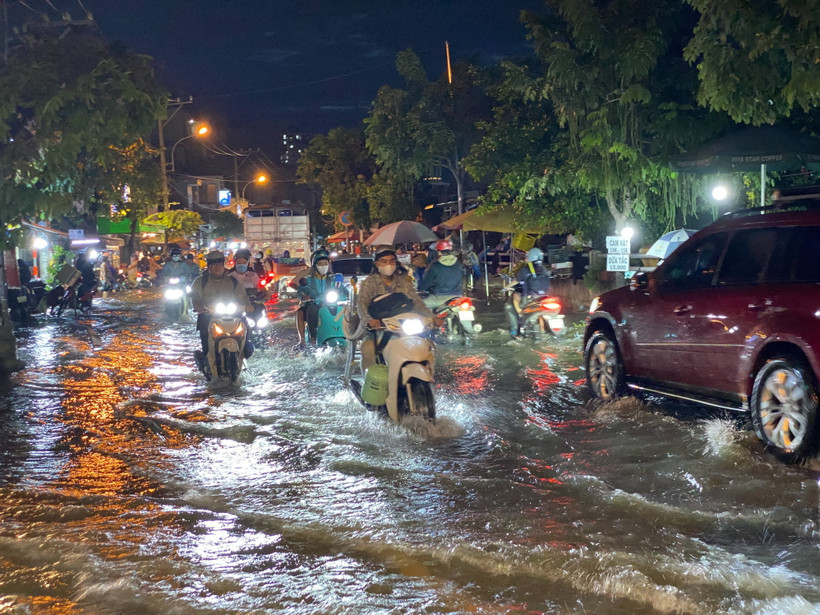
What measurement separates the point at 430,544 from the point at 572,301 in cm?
1722

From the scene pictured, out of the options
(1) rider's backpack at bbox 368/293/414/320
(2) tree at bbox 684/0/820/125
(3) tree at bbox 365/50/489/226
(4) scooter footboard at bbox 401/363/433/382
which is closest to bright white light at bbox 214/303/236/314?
(1) rider's backpack at bbox 368/293/414/320

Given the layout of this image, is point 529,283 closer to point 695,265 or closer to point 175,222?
point 695,265

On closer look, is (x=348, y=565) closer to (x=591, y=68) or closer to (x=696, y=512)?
(x=696, y=512)

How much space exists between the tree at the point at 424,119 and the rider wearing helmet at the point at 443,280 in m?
22.7

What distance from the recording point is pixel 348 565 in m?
4.93

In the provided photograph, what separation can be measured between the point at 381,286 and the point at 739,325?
139 inches

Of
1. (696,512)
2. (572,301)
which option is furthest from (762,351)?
(572,301)

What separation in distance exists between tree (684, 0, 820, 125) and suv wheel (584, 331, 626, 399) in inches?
149

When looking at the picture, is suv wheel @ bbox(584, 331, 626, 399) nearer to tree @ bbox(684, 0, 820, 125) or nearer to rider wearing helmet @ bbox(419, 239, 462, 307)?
tree @ bbox(684, 0, 820, 125)

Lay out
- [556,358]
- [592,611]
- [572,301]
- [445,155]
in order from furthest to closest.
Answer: [445,155], [572,301], [556,358], [592,611]

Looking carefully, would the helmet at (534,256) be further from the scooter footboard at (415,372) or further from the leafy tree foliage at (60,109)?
the scooter footboard at (415,372)

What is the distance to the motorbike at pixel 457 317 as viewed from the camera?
47.4 feet

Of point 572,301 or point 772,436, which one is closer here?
point 772,436

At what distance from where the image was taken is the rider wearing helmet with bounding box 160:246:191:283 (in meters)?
21.1
